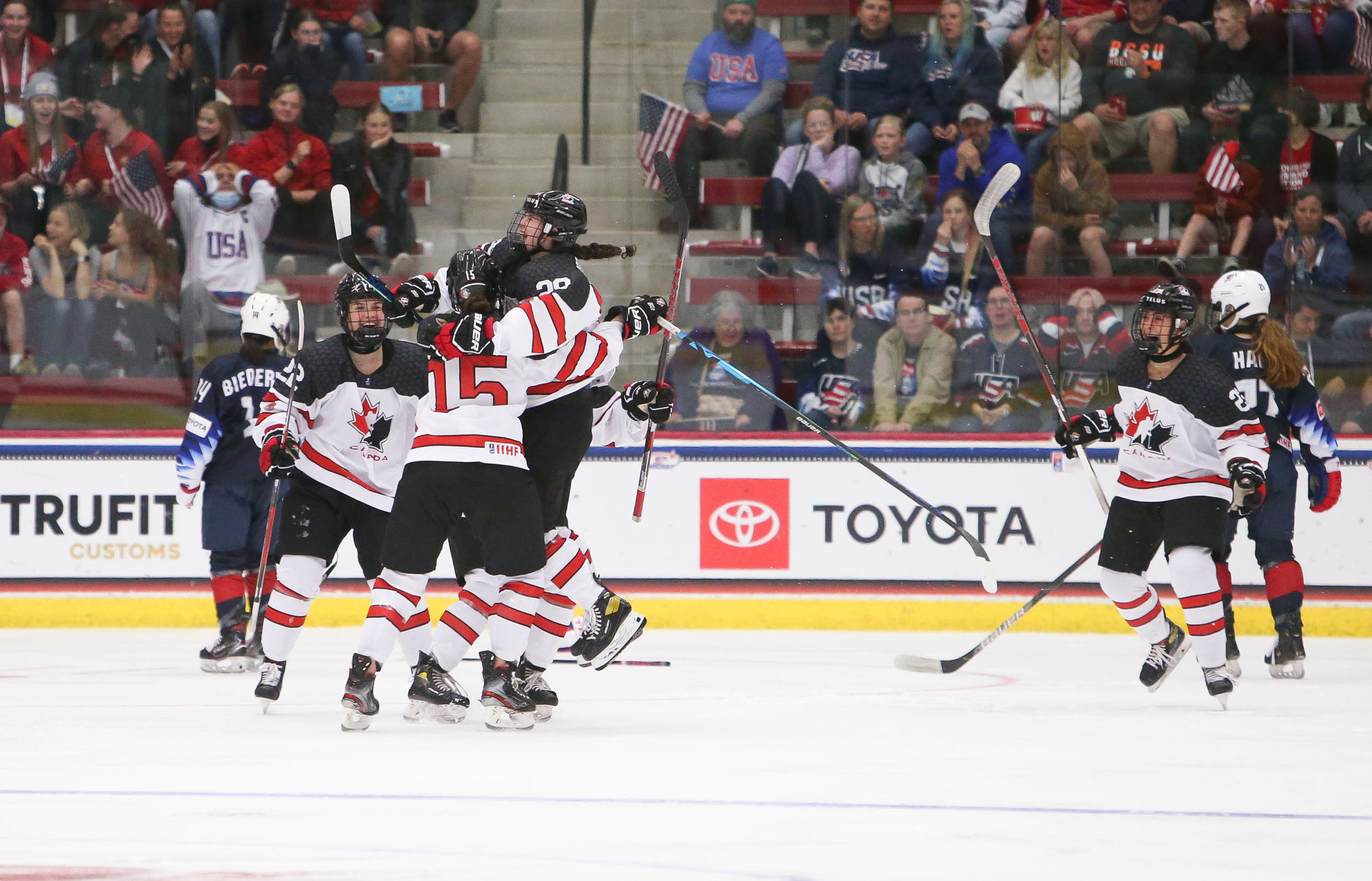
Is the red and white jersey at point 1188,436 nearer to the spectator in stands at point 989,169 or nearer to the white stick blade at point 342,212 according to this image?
the white stick blade at point 342,212

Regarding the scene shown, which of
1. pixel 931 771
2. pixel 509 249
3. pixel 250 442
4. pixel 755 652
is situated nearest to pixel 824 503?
pixel 755 652

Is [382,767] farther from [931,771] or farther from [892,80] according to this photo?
[892,80]

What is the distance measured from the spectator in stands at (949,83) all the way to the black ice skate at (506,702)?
3927mm

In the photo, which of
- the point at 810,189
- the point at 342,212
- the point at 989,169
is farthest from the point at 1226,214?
the point at 342,212

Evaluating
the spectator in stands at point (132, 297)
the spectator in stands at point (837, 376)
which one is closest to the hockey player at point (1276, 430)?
the spectator in stands at point (837, 376)

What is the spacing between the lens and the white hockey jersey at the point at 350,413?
4.32 m

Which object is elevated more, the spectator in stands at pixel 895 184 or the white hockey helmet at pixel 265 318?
the spectator in stands at pixel 895 184

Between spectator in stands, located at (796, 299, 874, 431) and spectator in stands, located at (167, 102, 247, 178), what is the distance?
2699mm

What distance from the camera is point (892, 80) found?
7336 mm

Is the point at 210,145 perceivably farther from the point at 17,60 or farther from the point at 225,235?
the point at 17,60

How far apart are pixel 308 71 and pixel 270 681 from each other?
431 centimetres

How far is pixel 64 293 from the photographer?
7281 mm

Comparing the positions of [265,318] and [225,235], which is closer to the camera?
[265,318]

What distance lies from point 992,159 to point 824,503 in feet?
5.43
